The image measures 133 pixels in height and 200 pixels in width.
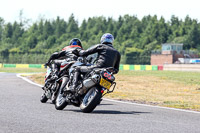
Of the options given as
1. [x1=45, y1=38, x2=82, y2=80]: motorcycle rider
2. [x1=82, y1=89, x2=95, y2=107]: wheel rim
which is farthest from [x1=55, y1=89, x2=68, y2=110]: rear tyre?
[x1=45, y1=38, x2=82, y2=80]: motorcycle rider

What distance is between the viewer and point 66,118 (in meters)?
7.72

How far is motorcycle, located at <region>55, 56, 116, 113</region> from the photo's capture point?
8664mm

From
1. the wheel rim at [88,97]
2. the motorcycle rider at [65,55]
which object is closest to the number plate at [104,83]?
the wheel rim at [88,97]

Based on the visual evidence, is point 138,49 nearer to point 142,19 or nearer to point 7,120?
point 142,19

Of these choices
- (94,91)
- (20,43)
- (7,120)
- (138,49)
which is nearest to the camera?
(7,120)

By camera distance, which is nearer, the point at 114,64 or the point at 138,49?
the point at 114,64

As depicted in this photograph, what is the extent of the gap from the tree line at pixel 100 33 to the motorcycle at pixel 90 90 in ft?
417

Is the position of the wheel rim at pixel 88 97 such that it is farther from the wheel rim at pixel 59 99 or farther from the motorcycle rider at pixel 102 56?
the wheel rim at pixel 59 99

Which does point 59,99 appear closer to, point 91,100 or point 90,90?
point 90,90

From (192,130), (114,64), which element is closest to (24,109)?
(114,64)

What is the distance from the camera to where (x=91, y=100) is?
8.73 meters

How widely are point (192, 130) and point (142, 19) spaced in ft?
581

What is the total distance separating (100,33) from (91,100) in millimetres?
161922

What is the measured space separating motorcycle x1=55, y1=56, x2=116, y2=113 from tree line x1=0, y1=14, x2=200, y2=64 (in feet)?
417
